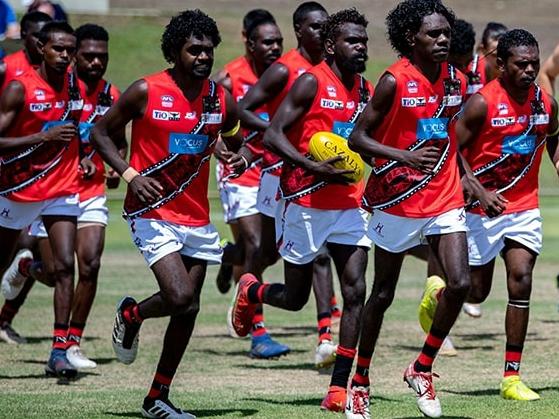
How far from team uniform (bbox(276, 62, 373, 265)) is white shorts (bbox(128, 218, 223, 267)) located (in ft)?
2.94

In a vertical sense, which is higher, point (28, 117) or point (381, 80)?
point (381, 80)

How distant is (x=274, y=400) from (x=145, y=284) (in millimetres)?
7759

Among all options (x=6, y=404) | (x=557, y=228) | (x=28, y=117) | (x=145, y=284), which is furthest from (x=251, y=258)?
(x=557, y=228)

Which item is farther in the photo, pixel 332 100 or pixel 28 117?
pixel 28 117

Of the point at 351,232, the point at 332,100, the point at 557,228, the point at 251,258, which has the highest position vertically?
the point at 332,100

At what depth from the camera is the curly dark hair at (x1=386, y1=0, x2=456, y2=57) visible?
930 cm

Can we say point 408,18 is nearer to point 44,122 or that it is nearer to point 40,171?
point 44,122

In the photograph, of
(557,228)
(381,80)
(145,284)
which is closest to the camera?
(381,80)

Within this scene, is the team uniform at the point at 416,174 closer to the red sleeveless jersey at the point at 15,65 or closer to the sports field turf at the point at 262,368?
the sports field turf at the point at 262,368

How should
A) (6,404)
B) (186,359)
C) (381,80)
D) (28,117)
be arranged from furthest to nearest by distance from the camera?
1. (186,359)
2. (28,117)
3. (6,404)
4. (381,80)

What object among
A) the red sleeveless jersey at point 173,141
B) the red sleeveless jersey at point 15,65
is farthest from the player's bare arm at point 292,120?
the red sleeveless jersey at point 15,65

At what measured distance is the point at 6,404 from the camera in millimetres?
9914

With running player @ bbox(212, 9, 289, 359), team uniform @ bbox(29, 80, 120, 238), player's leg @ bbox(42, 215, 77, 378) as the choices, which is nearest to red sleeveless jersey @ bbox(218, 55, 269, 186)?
running player @ bbox(212, 9, 289, 359)

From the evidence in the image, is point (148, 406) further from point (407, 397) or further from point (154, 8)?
point (154, 8)
